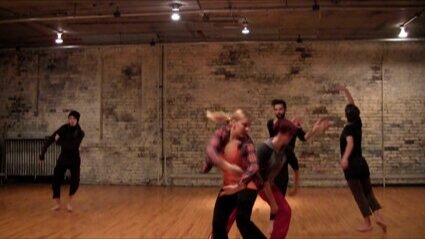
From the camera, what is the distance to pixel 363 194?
222 inches

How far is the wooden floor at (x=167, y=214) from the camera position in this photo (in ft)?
19.1

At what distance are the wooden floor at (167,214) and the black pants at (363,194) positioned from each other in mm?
348

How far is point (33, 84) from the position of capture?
474 inches

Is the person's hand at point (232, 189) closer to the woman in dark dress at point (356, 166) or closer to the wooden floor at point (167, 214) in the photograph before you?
the wooden floor at point (167, 214)

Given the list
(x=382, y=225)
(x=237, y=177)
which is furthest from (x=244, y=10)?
(x=237, y=177)

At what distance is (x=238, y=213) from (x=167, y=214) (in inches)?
146

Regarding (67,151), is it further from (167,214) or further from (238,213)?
(238,213)

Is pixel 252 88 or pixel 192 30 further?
pixel 252 88

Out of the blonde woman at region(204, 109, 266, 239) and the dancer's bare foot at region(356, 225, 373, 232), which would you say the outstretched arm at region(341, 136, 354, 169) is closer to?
the dancer's bare foot at region(356, 225, 373, 232)

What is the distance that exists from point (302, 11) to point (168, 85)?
13.4 feet

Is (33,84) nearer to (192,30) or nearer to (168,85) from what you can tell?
(168,85)

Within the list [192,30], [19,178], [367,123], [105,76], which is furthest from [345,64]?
[19,178]

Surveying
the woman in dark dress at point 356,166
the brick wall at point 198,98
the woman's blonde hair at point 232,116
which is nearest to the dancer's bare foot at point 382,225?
the woman in dark dress at point 356,166

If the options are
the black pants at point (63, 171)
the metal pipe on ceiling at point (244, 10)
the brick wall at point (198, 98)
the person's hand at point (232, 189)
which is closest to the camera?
the person's hand at point (232, 189)
